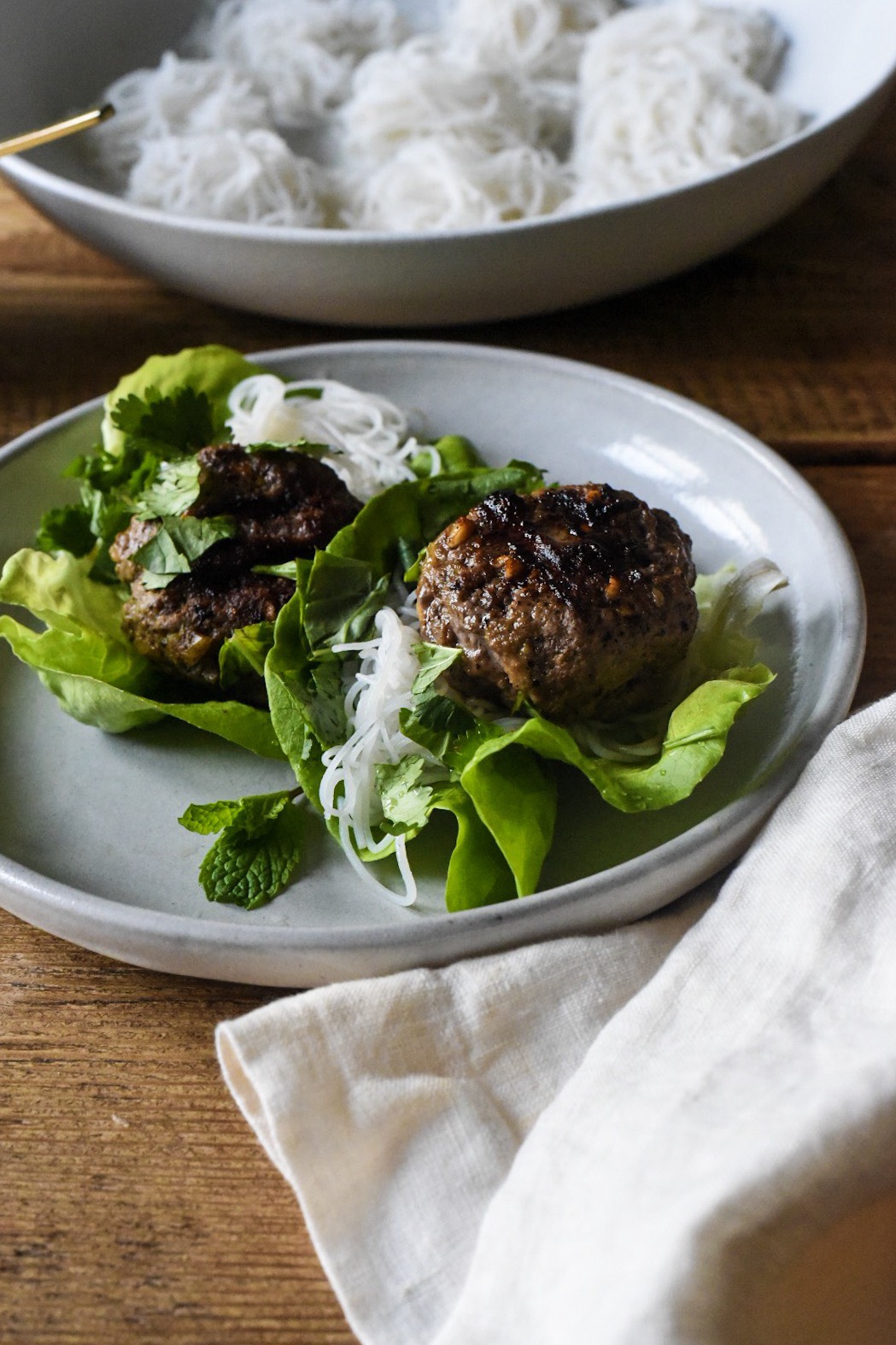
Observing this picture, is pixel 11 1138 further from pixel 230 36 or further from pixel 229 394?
pixel 230 36

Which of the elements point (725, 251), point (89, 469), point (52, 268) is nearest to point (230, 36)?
point (52, 268)

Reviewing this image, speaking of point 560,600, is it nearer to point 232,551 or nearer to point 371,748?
point 371,748

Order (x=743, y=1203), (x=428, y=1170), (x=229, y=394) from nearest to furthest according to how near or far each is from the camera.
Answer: (x=743, y=1203) → (x=428, y=1170) → (x=229, y=394)

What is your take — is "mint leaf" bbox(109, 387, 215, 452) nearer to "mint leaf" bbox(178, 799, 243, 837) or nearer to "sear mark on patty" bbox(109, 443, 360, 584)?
"sear mark on patty" bbox(109, 443, 360, 584)

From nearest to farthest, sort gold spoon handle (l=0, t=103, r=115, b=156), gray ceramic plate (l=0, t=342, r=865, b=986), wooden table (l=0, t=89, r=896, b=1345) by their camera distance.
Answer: wooden table (l=0, t=89, r=896, b=1345), gray ceramic plate (l=0, t=342, r=865, b=986), gold spoon handle (l=0, t=103, r=115, b=156)

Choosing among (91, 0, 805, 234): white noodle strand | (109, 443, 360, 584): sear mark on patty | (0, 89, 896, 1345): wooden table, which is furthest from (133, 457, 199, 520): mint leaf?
(91, 0, 805, 234): white noodle strand
